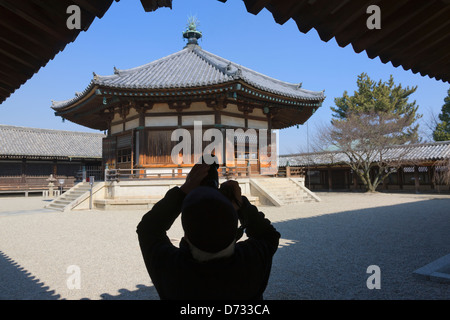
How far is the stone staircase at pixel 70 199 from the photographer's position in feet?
41.6

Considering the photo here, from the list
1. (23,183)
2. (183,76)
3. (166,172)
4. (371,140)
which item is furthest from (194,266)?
(23,183)

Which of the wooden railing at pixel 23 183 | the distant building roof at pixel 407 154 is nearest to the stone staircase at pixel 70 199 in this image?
the wooden railing at pixel 23 183

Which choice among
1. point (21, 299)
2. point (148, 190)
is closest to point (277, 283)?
point (21, 299)

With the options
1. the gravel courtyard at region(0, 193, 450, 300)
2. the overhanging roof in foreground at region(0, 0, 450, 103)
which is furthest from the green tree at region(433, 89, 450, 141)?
the overhanging roof in foreground at region(0, 0, 450, 103)

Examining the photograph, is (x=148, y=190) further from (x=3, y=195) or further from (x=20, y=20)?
(x=3, y=195)

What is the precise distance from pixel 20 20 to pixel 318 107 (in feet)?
50.2

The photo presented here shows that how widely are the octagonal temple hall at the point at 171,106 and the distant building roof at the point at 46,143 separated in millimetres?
11217

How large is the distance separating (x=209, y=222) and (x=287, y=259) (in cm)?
438

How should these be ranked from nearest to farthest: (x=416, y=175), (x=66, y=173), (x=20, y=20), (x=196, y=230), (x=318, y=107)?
(x=196, y=230) < (x=20, y=20) < (x=318, y=107) < (x=416, y=175) < (x=66, y=173)

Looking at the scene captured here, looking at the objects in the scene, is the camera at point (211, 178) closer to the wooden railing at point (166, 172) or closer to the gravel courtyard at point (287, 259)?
the gravel courtyard at point (287, 259)

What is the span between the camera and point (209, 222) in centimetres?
113

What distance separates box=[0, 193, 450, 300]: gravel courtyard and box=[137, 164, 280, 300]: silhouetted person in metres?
2.51

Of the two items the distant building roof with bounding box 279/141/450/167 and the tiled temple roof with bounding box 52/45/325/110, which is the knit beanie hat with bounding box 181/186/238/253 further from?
the distant building roof with bounding box 279/141/450/167

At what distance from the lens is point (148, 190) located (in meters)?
12.7
